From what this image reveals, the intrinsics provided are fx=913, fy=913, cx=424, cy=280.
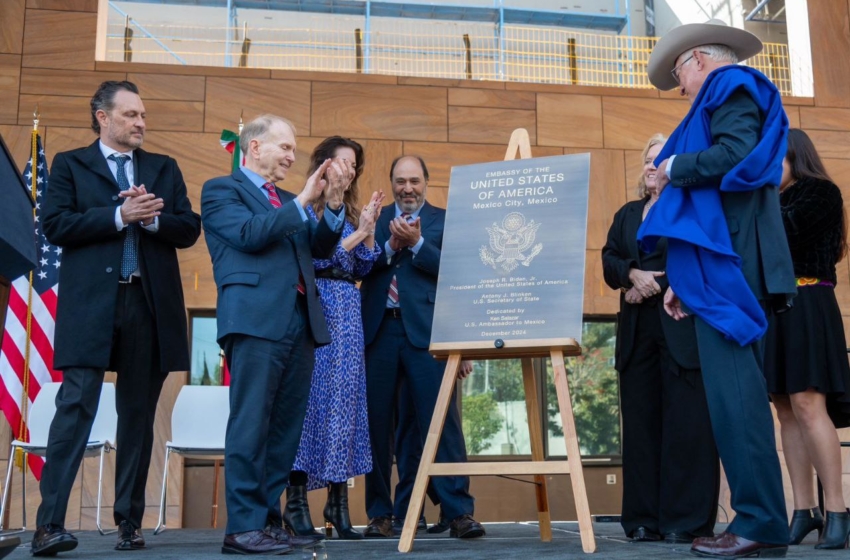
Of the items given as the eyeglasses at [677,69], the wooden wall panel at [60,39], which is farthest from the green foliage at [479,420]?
the eyeglasses at [677,69]

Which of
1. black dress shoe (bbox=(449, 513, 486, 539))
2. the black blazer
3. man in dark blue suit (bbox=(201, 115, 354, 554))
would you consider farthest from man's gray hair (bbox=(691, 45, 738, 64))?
black dress shoe (bbox=(449, 513, 486, 539))

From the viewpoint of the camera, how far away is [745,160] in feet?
9.36

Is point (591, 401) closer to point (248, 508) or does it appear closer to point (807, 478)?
point (807, 478)

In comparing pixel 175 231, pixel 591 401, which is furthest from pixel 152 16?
pixel 175 231

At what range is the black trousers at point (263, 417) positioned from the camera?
3098 mm

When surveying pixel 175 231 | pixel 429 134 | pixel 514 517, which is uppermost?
pixel 429 134

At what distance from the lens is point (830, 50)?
8.67 meters

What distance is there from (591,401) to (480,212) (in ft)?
15.6

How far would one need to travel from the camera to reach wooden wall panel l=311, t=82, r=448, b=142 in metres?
7.81

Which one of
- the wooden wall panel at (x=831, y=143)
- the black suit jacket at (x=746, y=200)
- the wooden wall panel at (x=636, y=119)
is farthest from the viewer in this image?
the wooden wall panel at (x=831, y=143)

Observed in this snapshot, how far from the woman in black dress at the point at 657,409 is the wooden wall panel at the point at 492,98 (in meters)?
3.99

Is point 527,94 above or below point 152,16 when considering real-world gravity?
below

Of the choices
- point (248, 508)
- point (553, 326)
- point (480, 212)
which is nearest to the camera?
point (248, 508)

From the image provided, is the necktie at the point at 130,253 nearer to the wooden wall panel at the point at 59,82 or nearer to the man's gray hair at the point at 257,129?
the man's gray hair at the point at 257,129
